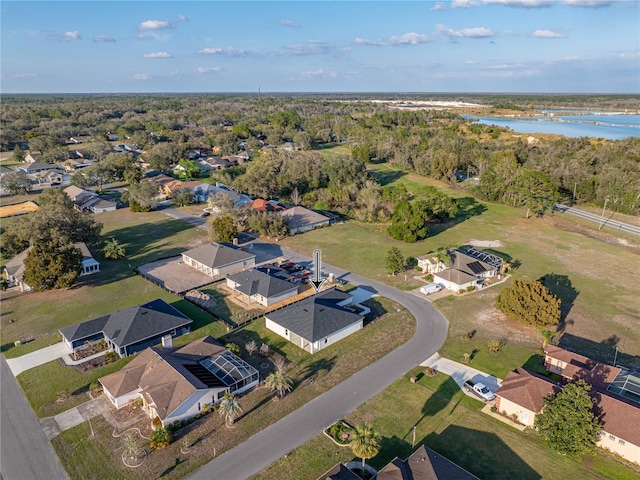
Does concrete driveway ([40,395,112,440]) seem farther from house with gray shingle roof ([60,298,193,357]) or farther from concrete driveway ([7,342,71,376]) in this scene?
concrete driveway ([7,342,71,376])

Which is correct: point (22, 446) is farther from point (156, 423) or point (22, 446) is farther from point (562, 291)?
point (562, 291)

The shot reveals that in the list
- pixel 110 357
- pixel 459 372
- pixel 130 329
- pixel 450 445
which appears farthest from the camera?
pixel 130 329

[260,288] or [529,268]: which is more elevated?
[260,288]

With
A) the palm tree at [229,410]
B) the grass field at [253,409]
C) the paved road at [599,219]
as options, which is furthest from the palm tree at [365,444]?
the paved road at [599,219]

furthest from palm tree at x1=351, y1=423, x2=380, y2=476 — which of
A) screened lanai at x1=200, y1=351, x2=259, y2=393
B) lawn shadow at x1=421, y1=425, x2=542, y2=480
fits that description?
screened lanai at x1=200, y1=351, x2=259, y2=393

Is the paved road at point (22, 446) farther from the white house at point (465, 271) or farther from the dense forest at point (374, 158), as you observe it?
the dense forest at point (374, 158)

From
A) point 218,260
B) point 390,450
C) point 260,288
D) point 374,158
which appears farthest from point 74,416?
point 374,158

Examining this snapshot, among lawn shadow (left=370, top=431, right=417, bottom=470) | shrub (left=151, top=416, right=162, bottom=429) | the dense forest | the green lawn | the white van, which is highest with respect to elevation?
the dense forest
